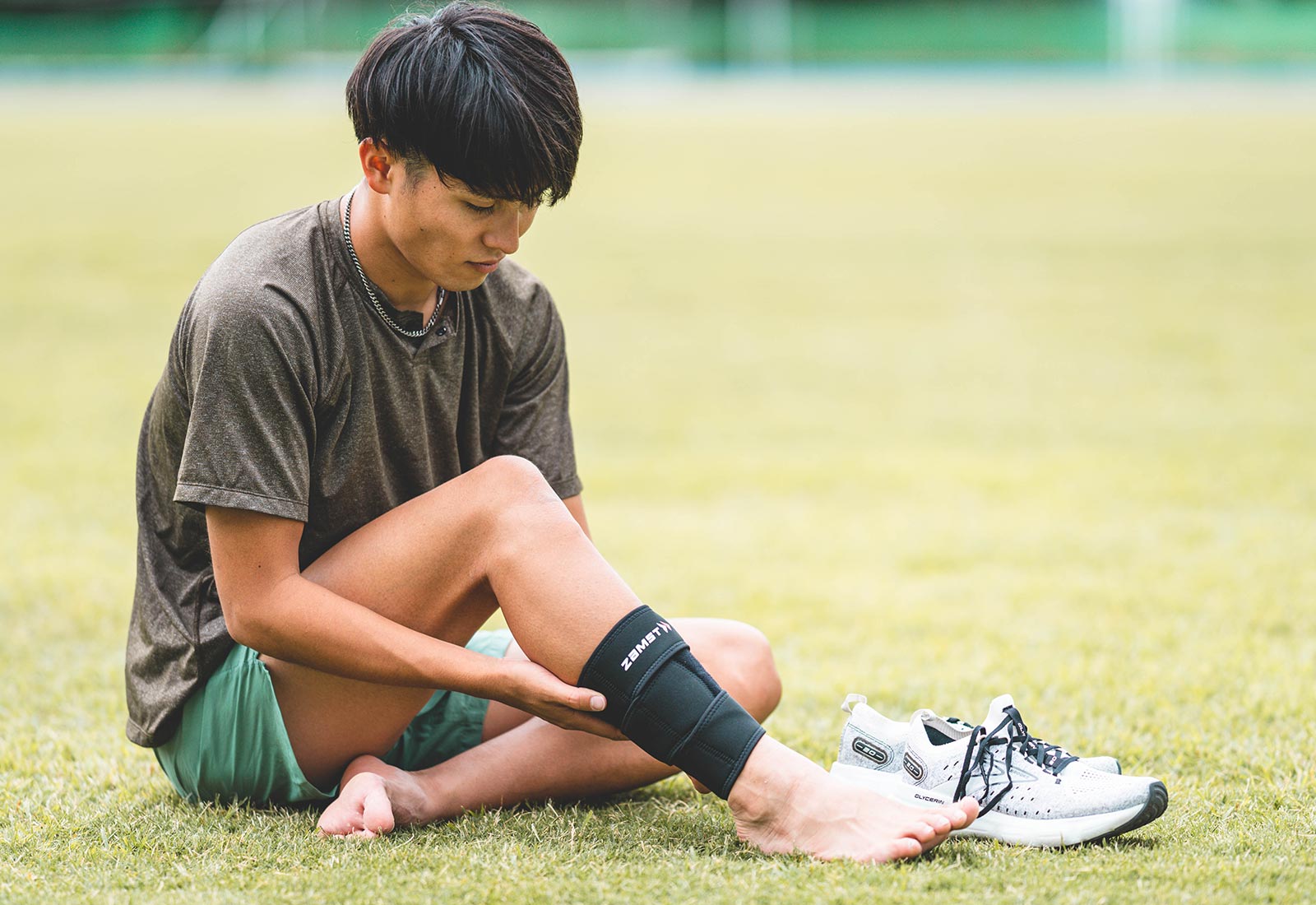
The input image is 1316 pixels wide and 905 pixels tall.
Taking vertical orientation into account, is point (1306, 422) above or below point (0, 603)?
below

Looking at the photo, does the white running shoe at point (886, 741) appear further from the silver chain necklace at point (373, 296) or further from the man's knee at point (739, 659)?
the silver chain necklace at point (373, 296)

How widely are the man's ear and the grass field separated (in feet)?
3.24

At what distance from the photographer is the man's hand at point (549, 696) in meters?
2.16

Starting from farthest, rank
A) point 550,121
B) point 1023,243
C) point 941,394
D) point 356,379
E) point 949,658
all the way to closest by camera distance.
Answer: point 1023,243
point 941,394
point 949,658
point 356,379
point 550,121

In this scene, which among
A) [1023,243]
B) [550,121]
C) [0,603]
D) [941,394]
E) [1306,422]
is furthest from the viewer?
[1023,243]

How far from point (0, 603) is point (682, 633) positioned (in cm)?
253

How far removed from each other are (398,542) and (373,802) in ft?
1.32

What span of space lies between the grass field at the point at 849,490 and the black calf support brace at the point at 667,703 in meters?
0.15

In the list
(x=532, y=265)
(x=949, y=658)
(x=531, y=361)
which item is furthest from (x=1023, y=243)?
(x=531, y=361)

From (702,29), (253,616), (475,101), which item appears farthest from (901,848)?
(702,29)

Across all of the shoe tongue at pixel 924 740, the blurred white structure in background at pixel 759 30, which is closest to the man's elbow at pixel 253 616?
the shoe tongue at pixel 924 740

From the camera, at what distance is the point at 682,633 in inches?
99.4

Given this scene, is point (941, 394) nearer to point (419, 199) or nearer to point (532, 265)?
point (532, 265)

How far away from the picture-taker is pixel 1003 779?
2283 mm
